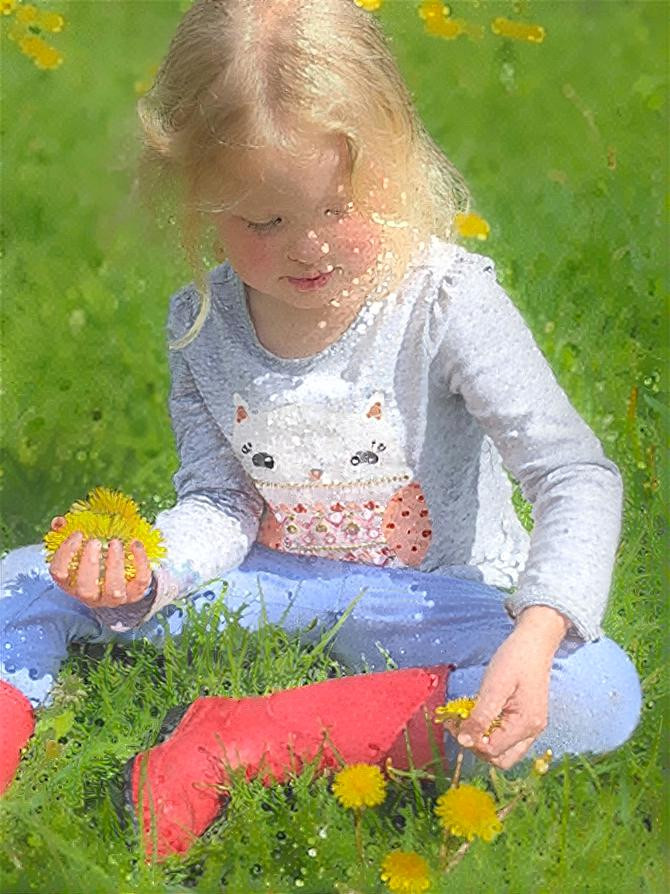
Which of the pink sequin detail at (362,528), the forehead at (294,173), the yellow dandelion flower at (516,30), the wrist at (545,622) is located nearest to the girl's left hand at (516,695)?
the wrist at (545,622)

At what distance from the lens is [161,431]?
1383 mm

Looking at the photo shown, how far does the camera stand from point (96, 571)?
99 centimetres

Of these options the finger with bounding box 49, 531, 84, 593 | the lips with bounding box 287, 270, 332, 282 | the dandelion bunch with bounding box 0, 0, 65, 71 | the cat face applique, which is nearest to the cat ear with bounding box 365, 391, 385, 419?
the cat face applique

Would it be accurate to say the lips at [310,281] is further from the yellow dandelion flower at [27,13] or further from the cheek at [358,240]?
the yellow dandelion flower at [27,13]

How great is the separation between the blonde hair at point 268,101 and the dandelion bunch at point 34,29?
394 mm

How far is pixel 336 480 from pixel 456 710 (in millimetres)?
216

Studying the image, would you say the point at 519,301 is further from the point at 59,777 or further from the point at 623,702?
the point at 59,777

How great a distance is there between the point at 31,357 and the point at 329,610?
44 centimetres

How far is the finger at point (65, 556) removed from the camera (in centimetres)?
99

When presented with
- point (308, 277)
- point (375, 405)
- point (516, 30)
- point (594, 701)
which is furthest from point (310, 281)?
point (516, 30)

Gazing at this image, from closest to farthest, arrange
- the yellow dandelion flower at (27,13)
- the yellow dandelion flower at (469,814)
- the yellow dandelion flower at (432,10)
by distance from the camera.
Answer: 1. the yellow dandelion flower at (469,814)
2. the yellow dandelion flower at (432,10)
3. the yellow dandelion flower at (27,13)

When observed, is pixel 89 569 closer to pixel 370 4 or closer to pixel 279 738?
pixel 279 738

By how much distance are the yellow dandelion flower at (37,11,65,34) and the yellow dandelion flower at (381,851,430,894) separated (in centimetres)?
75

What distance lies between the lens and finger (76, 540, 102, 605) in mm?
992
